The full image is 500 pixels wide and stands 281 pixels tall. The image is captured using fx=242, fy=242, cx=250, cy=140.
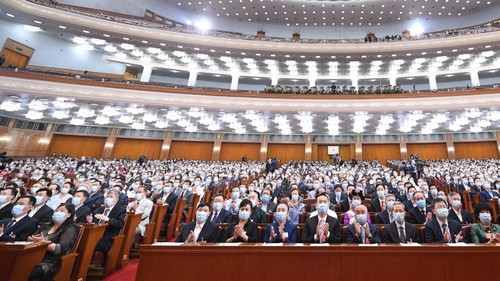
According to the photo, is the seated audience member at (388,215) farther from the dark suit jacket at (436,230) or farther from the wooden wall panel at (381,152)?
the wooden wall panel at (381,152)

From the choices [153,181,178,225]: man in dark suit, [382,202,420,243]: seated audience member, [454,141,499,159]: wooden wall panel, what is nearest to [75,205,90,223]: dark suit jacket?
[153,181,178,225]: man in dark suit

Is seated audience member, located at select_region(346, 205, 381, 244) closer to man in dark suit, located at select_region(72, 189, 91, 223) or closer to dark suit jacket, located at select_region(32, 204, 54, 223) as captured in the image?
man in dark suit, located at select_region(72, 189, 91, 223)

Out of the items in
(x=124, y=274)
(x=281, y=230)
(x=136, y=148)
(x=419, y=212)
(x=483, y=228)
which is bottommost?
(x=124, y=274)

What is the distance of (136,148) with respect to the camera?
707 inches

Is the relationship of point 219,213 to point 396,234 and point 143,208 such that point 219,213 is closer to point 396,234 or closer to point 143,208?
point 143,208

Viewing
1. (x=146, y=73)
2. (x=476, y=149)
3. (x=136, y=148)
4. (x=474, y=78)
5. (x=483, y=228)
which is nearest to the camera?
(x=483, y=228)

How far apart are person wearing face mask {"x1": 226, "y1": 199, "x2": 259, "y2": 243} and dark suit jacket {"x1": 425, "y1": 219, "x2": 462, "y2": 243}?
1.77 m

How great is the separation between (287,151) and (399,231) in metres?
16.0

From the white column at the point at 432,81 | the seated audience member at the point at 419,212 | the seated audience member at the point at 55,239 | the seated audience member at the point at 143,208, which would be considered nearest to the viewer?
the seated audience member at the point at 55,239

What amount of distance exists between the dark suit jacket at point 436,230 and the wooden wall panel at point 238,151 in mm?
16029

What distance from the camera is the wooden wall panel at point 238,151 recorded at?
18.6 meters

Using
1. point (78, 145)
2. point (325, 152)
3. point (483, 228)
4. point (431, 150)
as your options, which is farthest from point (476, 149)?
point (78, 145)

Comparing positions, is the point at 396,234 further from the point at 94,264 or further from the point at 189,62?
the point at 189,62

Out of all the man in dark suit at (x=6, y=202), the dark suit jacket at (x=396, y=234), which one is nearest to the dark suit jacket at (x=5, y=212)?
the man in dark suit at (x=6, y=202)
